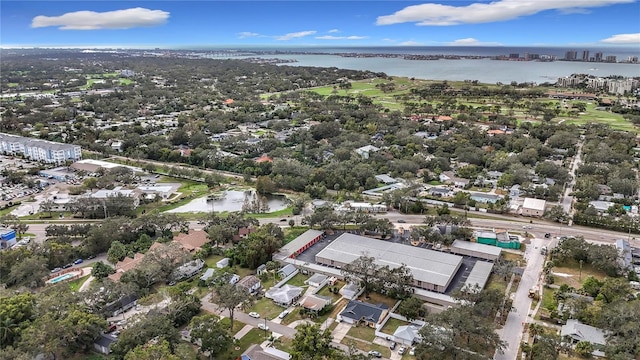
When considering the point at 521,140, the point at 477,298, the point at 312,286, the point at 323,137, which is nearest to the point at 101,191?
the point at 312,286

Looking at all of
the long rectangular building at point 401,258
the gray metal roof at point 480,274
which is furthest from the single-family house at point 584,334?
the long rectangular building at point 401,258

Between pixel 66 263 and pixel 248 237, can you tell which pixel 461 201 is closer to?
pixel 248 237

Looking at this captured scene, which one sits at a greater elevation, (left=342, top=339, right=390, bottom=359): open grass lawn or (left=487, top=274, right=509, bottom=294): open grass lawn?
(left=487, top=274, right=509, bottom=294): open grass lawn

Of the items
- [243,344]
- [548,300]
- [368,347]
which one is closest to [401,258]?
[368,347]

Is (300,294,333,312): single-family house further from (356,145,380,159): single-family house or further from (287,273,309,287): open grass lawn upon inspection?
(356,145,380,159): single-family house

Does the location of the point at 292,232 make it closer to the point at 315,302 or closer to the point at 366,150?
the point at 315,302

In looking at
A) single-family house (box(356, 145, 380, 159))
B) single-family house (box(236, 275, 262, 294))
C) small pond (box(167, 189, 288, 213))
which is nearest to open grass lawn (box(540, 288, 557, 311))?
single-family house (box(236, 275, 262, 294))
